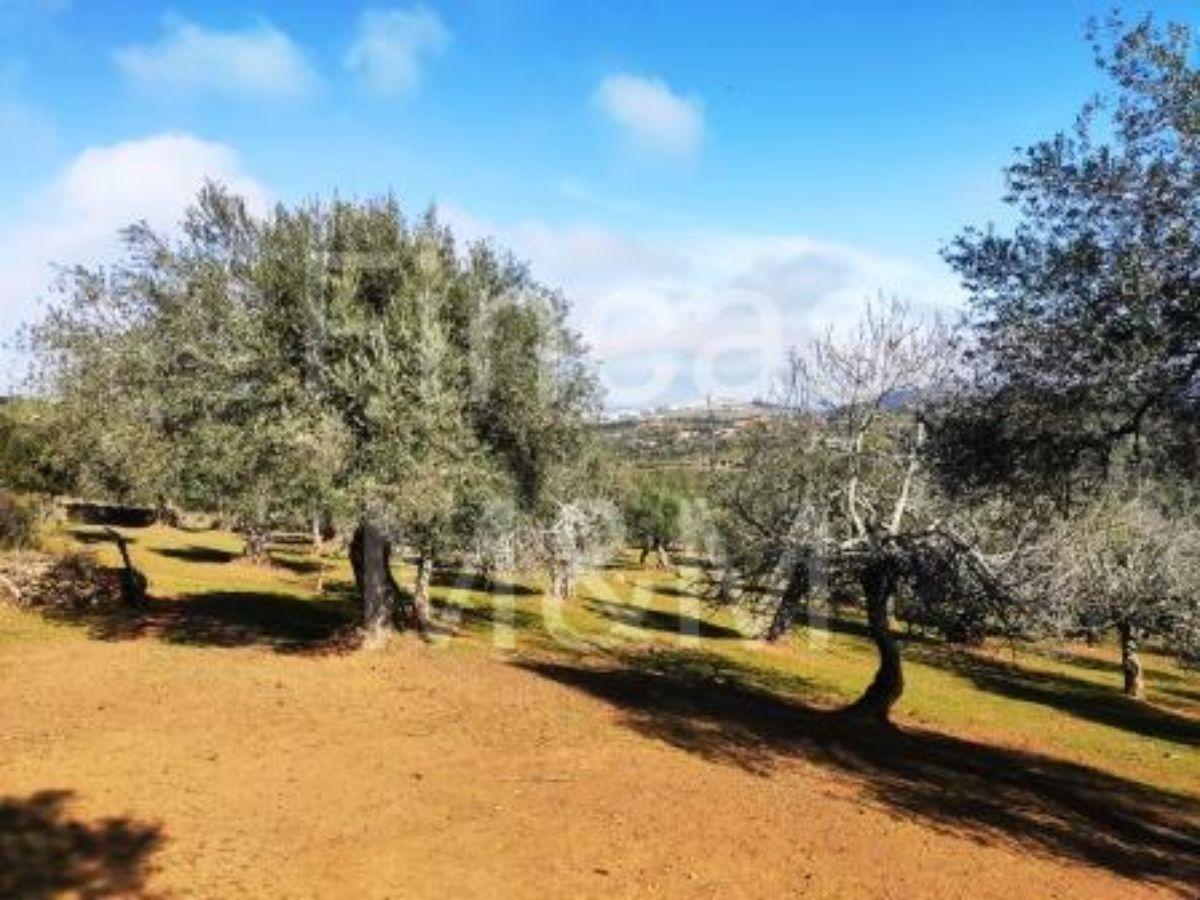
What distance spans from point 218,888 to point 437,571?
2447 inches

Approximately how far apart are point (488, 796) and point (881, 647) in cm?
1408

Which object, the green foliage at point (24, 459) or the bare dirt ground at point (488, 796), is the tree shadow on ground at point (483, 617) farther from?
the green foliage at point (24, 459)

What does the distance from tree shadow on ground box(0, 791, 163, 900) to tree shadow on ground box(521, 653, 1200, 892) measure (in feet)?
39.2

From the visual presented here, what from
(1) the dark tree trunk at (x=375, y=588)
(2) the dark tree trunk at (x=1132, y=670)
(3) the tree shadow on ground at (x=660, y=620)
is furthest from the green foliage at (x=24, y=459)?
(2) the dark tree trunk at (x=1132, y=670)

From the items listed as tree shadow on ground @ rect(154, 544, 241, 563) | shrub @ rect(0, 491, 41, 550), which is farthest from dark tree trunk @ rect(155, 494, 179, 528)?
shrub @ rect(0, 491, 41, 550)

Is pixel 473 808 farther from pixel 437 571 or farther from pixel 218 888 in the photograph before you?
pixel 437 571

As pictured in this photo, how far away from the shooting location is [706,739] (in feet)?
82.4

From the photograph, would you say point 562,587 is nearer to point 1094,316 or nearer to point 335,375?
point 335,375

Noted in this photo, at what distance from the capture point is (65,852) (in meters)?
15.2

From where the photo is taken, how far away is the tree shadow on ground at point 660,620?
190ft

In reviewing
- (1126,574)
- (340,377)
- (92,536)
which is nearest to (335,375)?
(340,377)

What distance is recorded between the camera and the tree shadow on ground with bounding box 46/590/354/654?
32.0 m

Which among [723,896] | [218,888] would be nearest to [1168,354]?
[723,896]

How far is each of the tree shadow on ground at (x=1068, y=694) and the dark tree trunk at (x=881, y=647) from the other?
44.1 feet
